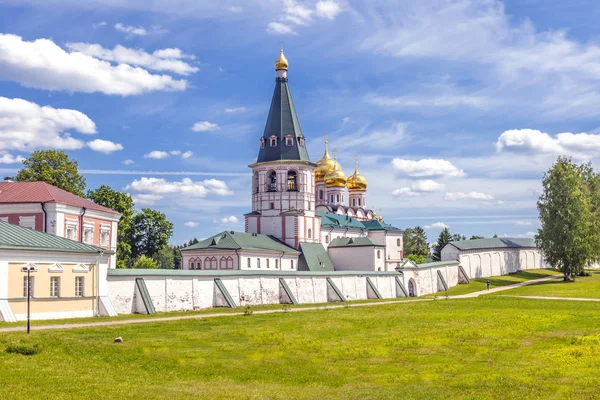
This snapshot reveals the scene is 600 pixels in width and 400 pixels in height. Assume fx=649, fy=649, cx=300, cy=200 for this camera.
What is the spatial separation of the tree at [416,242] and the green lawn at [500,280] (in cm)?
3090

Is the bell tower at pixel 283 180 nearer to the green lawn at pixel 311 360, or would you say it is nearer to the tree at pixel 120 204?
the tree at pixel 120 204

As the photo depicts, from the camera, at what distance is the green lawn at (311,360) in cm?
1541

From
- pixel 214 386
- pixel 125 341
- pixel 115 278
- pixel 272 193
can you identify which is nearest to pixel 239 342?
pixel 125 341

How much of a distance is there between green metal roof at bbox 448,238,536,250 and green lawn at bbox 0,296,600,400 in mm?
49205

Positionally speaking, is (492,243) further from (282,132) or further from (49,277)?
(49,277)

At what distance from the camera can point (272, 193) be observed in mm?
63062

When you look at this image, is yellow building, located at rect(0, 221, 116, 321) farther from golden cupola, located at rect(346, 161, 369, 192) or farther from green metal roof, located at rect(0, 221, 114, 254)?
golden cupola, located at rect(346, 161, 369, 192)

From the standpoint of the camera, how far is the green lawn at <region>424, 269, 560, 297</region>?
65.1m

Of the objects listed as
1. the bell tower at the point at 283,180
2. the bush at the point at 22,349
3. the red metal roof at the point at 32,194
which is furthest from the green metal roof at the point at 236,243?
the bush at the point at 22,349

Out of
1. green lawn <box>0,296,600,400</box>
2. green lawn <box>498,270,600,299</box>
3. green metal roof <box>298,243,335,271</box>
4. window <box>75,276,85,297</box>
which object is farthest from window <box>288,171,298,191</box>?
window <box>75,276,85,297</box>

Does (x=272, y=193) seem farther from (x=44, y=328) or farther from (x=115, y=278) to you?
(x=44, y=328)

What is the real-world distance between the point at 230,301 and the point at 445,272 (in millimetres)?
37307

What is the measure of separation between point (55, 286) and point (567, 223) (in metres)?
55.3

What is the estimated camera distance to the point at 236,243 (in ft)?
180
